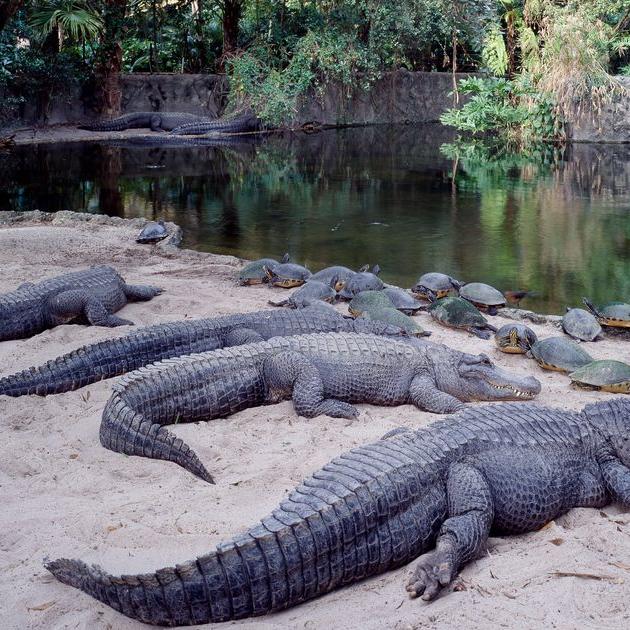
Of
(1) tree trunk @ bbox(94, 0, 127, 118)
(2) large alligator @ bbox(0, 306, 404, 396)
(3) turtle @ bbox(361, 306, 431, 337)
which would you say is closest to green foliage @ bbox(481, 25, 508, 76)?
(1) tree trunk @ bbox(94, 0, 127, 118)

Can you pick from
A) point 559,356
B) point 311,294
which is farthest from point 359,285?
point 559,356

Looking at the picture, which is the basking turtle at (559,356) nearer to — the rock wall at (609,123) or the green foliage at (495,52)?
the rock wall at (609,123)

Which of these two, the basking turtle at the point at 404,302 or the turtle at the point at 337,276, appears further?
the turtle at the point at 337,276

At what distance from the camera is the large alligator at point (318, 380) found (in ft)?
15.0

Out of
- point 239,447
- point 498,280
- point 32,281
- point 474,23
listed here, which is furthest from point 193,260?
point 474,23

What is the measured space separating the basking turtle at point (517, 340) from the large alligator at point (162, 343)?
0.79 m

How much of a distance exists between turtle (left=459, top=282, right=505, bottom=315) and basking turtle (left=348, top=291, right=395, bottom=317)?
0.79m

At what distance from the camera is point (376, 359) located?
4.98 meters

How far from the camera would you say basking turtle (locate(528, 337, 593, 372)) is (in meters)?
5.48

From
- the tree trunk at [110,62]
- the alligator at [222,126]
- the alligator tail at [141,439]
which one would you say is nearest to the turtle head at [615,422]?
the alligator tail at [141,439]

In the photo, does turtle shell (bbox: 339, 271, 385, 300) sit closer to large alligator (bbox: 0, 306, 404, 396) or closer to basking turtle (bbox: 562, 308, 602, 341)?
large alligator (bbox: 0, 306, 404, 396)

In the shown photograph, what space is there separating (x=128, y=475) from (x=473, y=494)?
1.60 m

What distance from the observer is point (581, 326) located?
259 inches

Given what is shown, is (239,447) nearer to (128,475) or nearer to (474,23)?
(128,475)
